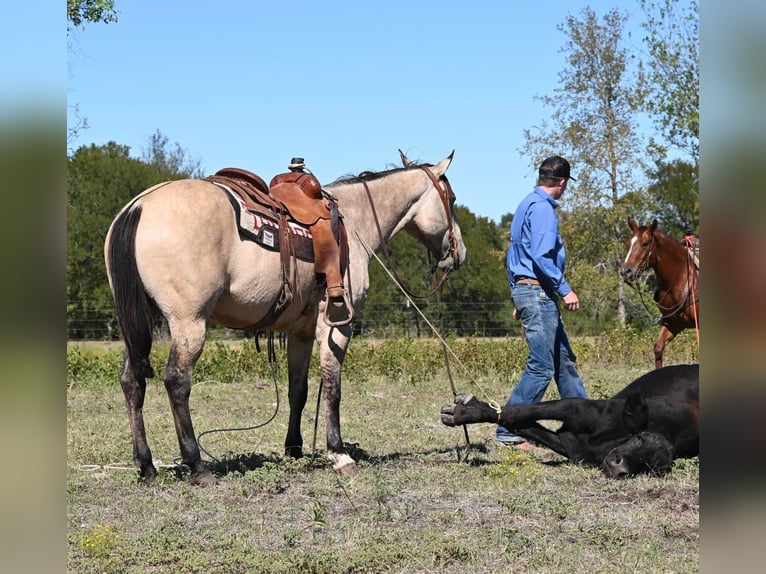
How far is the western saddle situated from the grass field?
4.40 feet

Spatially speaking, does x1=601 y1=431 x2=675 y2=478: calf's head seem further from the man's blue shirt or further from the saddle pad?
the saddle pad

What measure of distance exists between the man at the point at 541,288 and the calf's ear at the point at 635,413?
1.05m

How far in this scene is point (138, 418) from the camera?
249 inches

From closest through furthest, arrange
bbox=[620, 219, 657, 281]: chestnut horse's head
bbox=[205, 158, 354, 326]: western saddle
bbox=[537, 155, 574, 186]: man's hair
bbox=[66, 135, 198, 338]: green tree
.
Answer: bbox=[205, 158, 354, 326]: western saddle, bbox=[537, 155, 574, 186]: man's hair, bbox=[620, 219, 657, 281]: chestnut horse's head, bbox=[66, 135, 198, 338]: green tree

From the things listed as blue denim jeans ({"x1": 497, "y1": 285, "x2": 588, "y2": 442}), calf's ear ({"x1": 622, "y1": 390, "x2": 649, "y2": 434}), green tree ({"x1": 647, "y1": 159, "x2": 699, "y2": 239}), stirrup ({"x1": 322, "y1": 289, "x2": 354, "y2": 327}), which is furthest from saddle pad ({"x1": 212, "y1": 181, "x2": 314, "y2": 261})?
green tree ({"x1": 647, "y1": 159, "x2": 699, "y2": 239})

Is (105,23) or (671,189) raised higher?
(105,23)

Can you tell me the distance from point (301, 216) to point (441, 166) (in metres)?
1.88

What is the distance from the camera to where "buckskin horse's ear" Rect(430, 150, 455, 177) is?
8242mm

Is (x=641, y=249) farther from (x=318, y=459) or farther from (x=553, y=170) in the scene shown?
(x=318, y=459)

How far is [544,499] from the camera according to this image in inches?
221

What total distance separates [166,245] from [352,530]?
2379 millimetres

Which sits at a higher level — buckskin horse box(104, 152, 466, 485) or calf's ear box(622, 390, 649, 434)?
buckskin horse box(104, 152, 466, 485)
